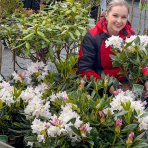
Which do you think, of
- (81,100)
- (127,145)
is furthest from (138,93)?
(127,145)

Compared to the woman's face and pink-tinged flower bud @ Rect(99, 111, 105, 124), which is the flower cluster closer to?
pink-tinged flower bud @ Rect(99, 111, 105, 124)

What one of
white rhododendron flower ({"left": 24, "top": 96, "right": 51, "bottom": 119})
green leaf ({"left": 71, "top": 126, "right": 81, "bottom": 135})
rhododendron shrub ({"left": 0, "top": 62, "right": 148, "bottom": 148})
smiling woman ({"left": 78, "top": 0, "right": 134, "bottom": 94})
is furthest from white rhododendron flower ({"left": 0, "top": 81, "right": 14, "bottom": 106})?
smiling woman ({"left": 78, "top": 0, "right": 134, "bottom": 94})

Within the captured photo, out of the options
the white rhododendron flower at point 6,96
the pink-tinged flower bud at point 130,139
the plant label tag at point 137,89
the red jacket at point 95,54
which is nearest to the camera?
the pink-tinged flower bud at point 130,139

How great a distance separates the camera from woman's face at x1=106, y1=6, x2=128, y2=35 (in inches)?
139

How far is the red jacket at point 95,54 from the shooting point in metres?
3.53

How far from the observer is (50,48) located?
3.17m

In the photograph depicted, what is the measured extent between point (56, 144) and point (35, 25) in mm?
1124

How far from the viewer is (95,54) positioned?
3.59m

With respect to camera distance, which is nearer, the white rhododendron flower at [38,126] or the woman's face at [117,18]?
the white rhododendron flower at [38,126]

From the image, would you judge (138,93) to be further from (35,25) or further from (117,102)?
(35,25)

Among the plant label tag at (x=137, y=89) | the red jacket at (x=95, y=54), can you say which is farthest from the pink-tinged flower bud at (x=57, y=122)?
the red jacket at (x=95, y=54)

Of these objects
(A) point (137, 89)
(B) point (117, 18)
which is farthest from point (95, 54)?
(A) point (137, 89)

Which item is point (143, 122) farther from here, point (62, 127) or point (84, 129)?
point (62, 127)

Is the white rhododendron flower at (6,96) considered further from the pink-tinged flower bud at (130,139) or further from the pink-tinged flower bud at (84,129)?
the pink-tinged flower bud at (130,139)
